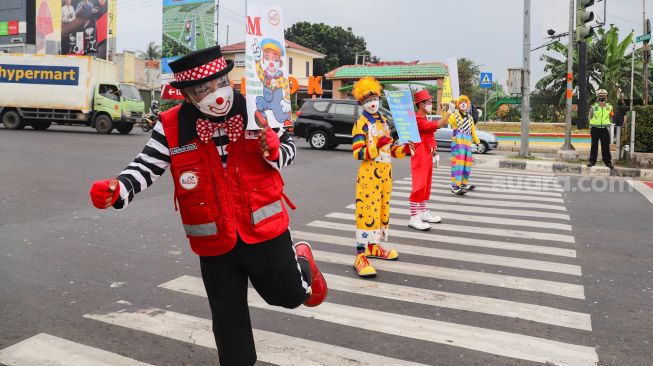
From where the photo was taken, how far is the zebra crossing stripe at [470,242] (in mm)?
6137

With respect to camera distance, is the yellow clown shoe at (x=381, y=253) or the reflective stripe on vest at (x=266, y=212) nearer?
the reflective stripe on vest at (x=266, y=212)

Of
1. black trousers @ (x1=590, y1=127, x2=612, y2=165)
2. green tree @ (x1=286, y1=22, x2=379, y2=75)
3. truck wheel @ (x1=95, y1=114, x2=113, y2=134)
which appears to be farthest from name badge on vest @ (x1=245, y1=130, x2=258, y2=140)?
green tree @ (x1=286, y1=22, x2=379, y2=75)

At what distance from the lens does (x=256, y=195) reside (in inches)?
104

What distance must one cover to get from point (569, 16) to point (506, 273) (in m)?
13.0

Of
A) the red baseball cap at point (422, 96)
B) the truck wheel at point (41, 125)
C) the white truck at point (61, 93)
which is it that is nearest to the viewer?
the red baseball cap at point (422, 96)

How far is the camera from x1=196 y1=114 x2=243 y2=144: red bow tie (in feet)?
8.36

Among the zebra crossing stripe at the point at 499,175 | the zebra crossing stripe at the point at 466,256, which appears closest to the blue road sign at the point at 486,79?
the zebra crossing stripe at the point at 499,175

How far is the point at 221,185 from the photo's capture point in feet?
8.44

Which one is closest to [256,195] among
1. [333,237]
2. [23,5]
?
[333,237]

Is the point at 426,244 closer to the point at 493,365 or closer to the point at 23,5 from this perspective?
the point at 493,365

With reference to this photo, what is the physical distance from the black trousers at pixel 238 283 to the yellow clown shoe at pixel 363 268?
2363mm

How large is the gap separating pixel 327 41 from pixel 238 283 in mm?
59755

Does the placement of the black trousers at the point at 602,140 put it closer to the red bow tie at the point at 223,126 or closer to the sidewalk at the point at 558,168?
the sidewalk at the point at 558,168

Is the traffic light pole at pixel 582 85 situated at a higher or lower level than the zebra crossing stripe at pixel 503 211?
higher
